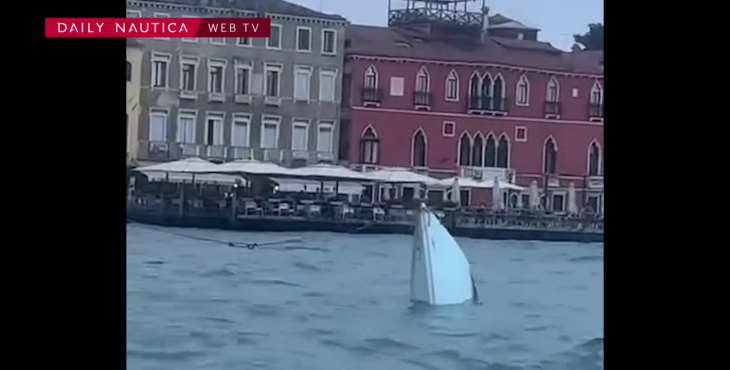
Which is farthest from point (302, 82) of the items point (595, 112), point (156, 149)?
point (595, 112)

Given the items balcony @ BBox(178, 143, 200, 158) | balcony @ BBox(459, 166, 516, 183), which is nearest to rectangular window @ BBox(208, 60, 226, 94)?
balcony @ BBox(178, 143, 200, 158)

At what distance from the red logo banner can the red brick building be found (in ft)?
1.17

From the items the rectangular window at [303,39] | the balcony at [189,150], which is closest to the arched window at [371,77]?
the rectangular window at [303,39]

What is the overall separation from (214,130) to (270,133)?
20 cm

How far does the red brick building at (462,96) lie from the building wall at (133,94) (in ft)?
2.39

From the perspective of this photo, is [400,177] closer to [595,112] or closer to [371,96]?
[371,96]

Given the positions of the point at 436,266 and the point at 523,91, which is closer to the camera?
the point at 436,266

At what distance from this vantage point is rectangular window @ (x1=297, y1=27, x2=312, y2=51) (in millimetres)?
3980

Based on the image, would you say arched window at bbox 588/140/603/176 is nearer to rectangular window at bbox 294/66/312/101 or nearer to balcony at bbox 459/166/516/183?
balcony at bbox 459/166/516/183

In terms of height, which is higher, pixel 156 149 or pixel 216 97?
pixel 216 97

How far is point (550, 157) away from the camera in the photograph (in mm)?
4102

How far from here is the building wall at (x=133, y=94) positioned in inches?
155

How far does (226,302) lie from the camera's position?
3979mm
